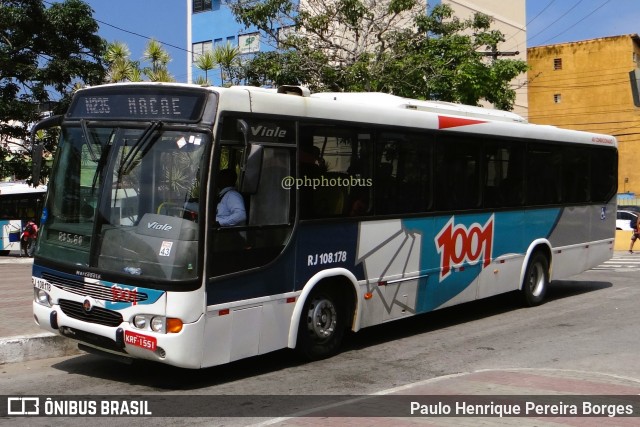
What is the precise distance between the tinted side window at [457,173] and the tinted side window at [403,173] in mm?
276

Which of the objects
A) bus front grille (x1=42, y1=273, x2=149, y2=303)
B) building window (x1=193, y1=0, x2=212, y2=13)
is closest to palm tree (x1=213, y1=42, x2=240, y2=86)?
bus front grille (x1=42, y1=273, x2=149, y2=303)

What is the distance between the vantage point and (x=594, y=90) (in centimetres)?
5503

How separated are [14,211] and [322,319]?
30595 millimetres

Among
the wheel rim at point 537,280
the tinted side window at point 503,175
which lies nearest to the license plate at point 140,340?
the tinted side window at point 503,175

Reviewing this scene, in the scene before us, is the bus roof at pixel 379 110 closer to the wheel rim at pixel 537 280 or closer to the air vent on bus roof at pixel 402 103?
the air vent on bus roof at pixel 402 103

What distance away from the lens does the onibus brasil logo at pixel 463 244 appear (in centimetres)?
1066

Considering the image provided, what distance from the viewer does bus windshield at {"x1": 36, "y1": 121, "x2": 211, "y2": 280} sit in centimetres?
715

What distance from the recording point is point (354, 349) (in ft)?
31.5

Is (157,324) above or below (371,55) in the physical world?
below

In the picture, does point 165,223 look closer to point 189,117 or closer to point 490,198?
point 189,117

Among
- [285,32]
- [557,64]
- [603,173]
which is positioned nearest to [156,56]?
[285,32]

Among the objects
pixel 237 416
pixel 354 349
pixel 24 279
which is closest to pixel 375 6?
pixel 24 279

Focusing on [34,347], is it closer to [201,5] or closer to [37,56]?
[37,56]

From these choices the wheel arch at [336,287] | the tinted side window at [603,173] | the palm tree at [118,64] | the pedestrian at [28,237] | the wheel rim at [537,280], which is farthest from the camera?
the pedestrian at [28,237]
